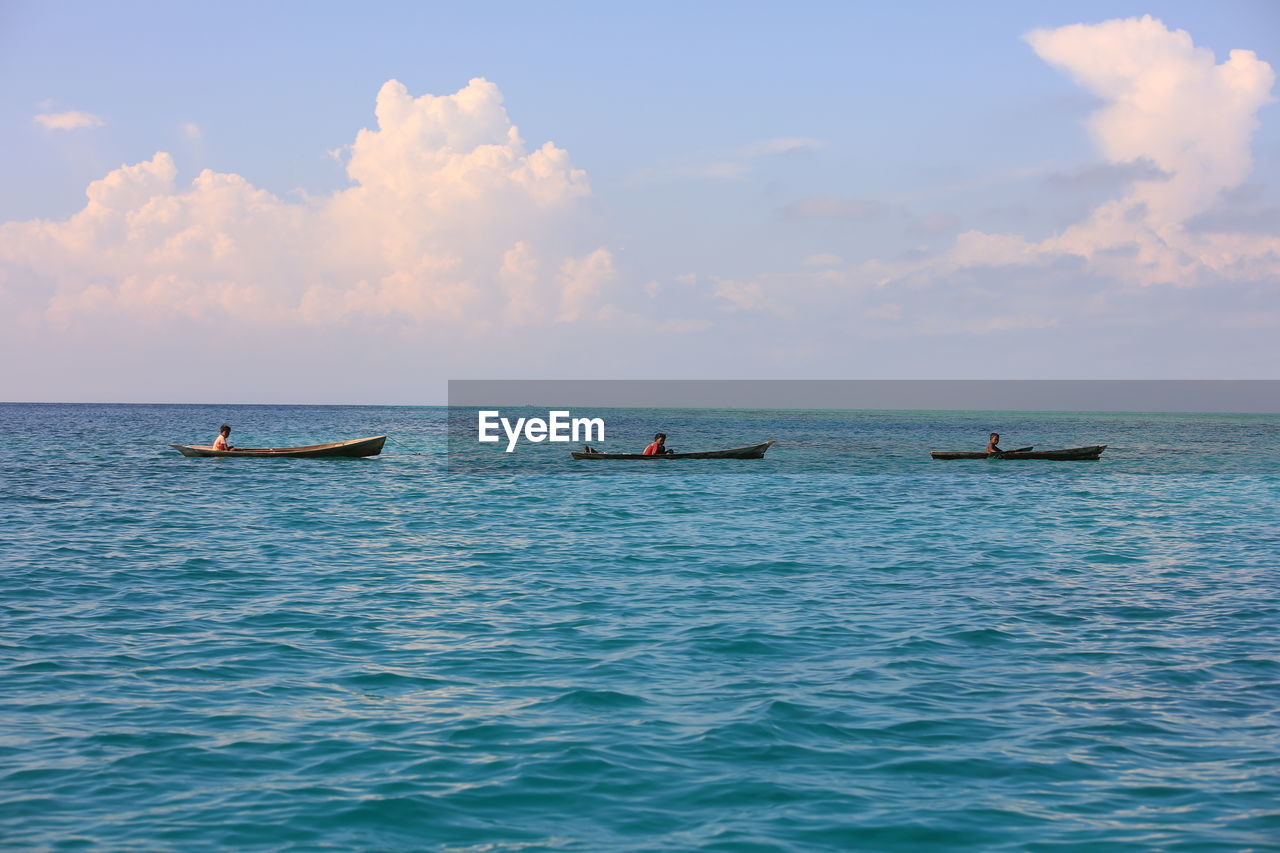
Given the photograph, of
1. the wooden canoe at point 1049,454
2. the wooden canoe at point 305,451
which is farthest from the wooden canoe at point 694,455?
the wooden canoe at point 305,451

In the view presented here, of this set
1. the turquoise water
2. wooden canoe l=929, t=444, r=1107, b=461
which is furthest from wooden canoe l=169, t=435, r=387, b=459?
wooden canoe l=929, t=444, r=1107, b=461

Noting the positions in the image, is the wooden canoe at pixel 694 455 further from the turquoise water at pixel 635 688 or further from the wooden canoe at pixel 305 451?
the turquoise water at pixel 635 688

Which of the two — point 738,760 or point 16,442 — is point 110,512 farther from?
point 16,442

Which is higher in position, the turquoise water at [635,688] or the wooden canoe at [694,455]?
the wooden canoe at [694,455]

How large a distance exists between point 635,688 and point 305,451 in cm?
3809

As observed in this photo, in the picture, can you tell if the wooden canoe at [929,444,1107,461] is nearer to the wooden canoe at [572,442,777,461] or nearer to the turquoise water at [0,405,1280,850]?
the wooden canoe at [572,442,777,461]

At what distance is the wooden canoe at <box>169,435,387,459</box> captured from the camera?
1778 inches

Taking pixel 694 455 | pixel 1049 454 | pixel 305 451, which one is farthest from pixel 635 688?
pixel 1049 454

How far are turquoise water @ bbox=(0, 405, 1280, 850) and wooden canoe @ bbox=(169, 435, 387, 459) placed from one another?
20154 mm

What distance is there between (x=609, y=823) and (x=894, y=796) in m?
2.33

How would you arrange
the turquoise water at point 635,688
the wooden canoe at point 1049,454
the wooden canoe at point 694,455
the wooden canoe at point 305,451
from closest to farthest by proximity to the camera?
1. the turquoise water at point 635,688
2. the wooden canoe at point 305,451
3. the wooden canoe at point 694,455
4. the wooden canoe at point 1049,454

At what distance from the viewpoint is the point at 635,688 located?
10.8m

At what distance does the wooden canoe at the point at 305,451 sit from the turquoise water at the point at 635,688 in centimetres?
2015

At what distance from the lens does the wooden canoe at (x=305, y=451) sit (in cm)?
4516
